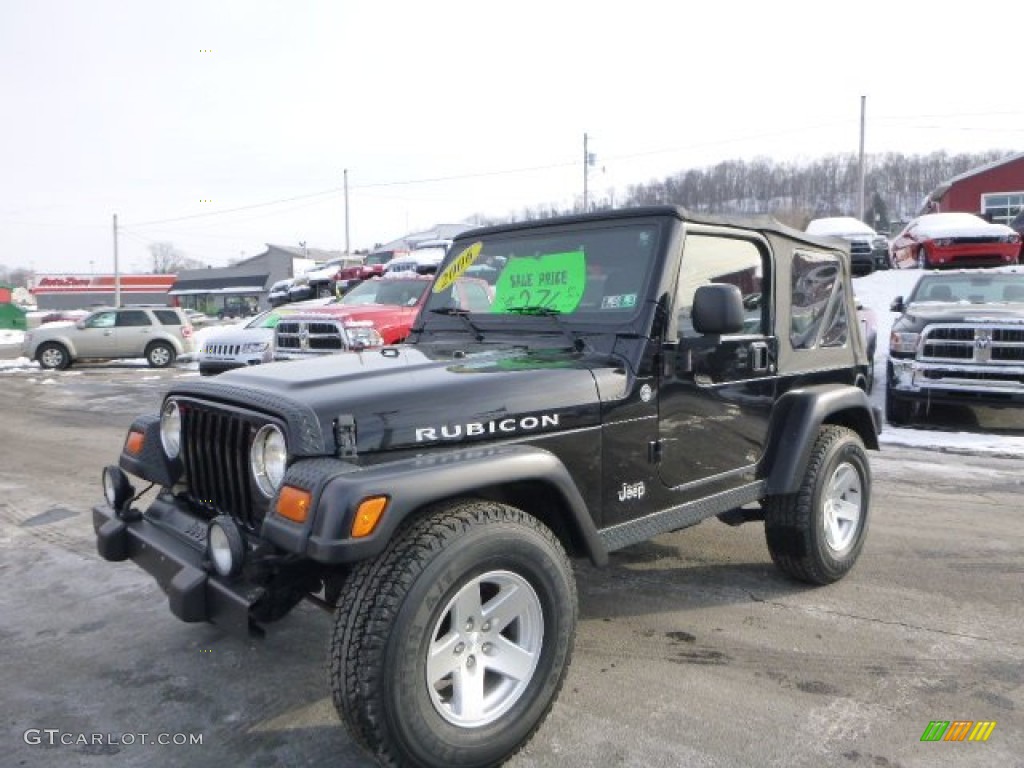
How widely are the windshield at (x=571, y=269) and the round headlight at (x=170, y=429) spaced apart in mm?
1484

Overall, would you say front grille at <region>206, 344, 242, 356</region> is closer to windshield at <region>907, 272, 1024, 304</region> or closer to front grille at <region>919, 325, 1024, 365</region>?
front grille at <region>919, 325, 1024, 365</region>

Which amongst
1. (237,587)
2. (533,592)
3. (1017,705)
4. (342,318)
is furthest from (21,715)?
(342,318)

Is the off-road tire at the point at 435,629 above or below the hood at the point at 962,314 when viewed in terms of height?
below

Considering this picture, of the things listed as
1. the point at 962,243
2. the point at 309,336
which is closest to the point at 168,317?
the point at 309,336

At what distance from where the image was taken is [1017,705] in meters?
3.11

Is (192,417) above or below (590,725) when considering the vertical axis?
above

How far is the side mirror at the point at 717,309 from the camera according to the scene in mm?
3197

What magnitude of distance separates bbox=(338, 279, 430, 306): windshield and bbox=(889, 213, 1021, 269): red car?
12785mm

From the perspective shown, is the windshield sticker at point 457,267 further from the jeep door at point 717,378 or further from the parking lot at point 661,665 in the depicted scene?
the parking lot at point 661,665

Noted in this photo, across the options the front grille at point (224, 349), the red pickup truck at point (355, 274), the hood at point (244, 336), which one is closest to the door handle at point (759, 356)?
the hood at point (244, 336)

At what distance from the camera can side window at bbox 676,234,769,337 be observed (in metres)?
3.49

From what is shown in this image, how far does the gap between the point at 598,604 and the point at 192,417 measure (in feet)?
7.16

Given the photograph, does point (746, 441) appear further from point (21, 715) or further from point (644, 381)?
point (21, 715)

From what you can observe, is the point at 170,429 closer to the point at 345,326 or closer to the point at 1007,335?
the point at 345,326
